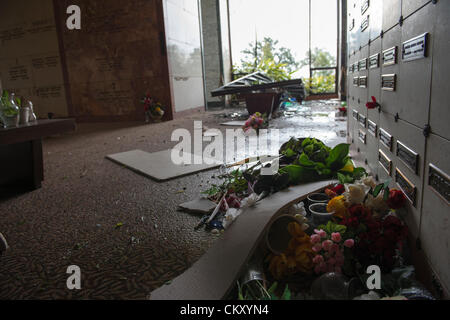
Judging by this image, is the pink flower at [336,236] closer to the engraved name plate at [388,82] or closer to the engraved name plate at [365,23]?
the engraved name plate at [388,82]

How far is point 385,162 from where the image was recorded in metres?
1.65

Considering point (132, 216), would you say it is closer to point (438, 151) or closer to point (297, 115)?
point (438, 151)

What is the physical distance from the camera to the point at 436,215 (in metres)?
0.99

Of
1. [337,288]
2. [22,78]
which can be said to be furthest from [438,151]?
[22,78]

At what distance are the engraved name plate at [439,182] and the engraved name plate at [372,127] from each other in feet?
3.18

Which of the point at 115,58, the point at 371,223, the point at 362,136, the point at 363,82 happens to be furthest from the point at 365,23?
the point at 115,58

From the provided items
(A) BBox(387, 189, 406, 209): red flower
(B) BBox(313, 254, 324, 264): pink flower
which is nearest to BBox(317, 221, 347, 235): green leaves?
(B) BBox(313, 254, 324, 264): pink flower

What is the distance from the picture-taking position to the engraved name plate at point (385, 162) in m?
1.55

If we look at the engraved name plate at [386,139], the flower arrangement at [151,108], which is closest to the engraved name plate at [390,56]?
the engraved name plate at [386,139]

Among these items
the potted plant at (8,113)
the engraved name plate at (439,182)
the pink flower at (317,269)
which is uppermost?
the potted plant at (8,113)

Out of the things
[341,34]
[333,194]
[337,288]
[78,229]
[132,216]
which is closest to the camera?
[337,288]

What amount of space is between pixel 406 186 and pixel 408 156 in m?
0.12

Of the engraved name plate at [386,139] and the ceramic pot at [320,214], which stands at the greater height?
the engraved name plate at [386,139]
